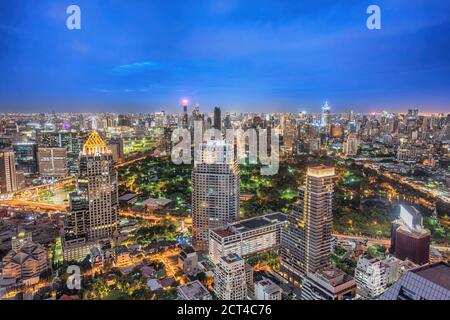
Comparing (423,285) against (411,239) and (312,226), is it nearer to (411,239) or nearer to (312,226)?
(312,226)

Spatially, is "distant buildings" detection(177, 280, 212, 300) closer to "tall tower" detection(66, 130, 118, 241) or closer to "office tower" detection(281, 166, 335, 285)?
"office tower" detection(281, 166, 335, 285)

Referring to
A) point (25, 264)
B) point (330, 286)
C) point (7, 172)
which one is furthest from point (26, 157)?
point (330, 286)

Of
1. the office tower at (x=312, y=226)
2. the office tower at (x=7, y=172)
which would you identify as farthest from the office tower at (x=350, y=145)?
the office tower at (x=7, y=172)

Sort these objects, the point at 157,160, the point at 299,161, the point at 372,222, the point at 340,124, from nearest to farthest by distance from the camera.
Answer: the point at 372,222
the point at 299,161
the point at 157,160
the point at 340,124

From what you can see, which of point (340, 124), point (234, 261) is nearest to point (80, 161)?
point (234, 261)

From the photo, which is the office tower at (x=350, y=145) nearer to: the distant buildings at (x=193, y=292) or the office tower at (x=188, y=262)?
the office tower at (x=188, y=262)

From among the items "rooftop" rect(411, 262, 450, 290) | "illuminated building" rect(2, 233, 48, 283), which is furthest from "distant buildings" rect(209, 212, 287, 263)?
"rooftop" rect(411, 262, 450, 290)

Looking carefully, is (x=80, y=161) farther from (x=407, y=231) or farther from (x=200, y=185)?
(x=407, y=231)
